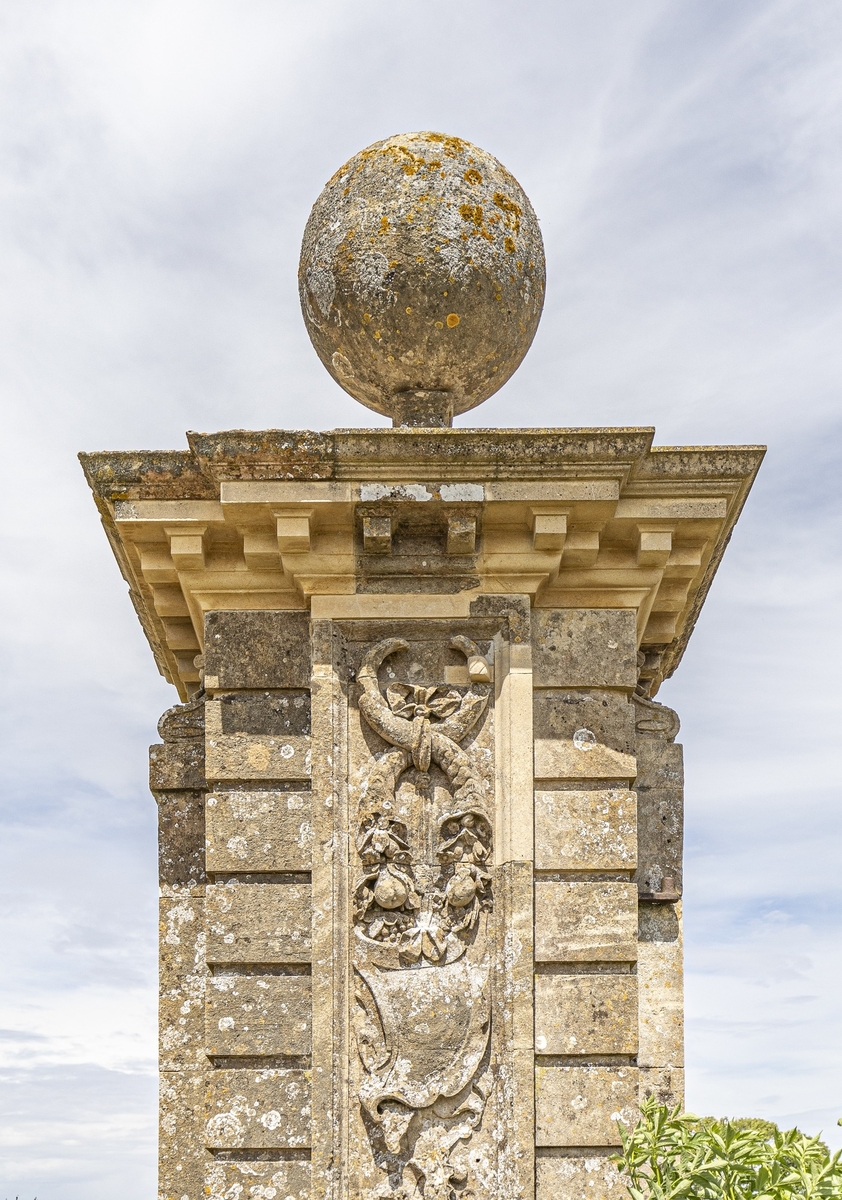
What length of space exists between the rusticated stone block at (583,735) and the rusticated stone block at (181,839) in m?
1.68

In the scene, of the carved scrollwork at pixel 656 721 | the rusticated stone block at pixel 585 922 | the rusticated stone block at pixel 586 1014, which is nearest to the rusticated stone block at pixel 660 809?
the carved scrollwork at pixel 656 721

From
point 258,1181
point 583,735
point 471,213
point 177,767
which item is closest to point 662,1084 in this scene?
point 583,735

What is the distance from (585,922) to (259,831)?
4.45 feet

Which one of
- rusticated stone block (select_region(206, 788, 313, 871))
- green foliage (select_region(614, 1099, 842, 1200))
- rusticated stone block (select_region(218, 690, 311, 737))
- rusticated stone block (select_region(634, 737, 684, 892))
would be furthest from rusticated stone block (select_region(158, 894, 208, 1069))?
green foliage (select_region(614, 1099, 842, 1200))

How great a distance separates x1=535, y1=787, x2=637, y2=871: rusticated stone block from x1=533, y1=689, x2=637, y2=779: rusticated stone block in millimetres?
90

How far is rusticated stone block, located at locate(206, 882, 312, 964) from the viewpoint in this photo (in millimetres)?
6090

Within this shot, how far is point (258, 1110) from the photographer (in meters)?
5.98

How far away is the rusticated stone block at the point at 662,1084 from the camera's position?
265 inches

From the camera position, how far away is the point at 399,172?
6.89 meters

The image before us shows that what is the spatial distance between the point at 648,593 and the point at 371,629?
123cm

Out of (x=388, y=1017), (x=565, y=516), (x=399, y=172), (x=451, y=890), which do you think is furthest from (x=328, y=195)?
(x=388, y=1017)

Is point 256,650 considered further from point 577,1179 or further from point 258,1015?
point 577,1179

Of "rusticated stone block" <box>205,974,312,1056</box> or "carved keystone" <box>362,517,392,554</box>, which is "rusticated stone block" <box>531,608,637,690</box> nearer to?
"carved keystone" <box>362,517,392,554</box>

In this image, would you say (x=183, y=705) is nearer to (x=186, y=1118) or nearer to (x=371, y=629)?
(x=371, y=629)
